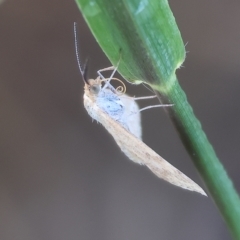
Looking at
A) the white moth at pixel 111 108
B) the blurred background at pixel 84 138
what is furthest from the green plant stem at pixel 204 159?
the blurred background at pixel 84 138

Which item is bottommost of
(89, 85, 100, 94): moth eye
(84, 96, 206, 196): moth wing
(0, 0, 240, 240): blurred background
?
(0, 0, 240, 240): blurred background

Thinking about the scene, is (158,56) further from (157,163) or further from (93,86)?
(93,86)

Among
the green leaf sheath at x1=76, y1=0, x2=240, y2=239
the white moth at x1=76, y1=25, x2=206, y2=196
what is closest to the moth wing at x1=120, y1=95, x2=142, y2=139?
the white moth at x1=76, y1=25, x2=206, y2=196

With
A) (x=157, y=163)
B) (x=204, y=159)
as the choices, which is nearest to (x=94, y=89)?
(x=157, y=163)

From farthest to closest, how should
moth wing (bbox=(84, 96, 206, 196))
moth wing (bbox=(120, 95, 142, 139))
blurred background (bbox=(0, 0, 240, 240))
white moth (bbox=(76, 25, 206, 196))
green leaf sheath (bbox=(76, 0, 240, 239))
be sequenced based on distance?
blurred background (bbox=(0, 0, 240, 240)) < moth wing (bbox=(120, 95, 142, 139)) < white moth (bbox=(76, 25, 206, 196)) < moth wing (bbox=(84, 96, 206, 196)) < green leaf sheath (bbox=(76, 0, 240, 239))

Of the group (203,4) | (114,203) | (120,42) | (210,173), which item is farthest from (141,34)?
(114,203)

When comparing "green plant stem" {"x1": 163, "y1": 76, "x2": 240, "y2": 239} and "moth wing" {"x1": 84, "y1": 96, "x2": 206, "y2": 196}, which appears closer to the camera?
"green plant stem" {"x1": 163, "y1": 76, "x2": 240, "y2": 239}

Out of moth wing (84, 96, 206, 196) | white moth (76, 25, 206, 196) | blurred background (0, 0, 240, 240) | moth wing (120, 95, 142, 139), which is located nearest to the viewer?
moth wing (84, 96, 206, 196)

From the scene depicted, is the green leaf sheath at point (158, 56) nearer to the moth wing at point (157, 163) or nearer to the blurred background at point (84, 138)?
the moth wing at point (157, 163)

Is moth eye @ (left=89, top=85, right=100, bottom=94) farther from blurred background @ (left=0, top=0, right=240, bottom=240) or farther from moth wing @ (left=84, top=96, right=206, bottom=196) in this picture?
blurred background @ (left=0, top=0, right=240, bottom=240)
